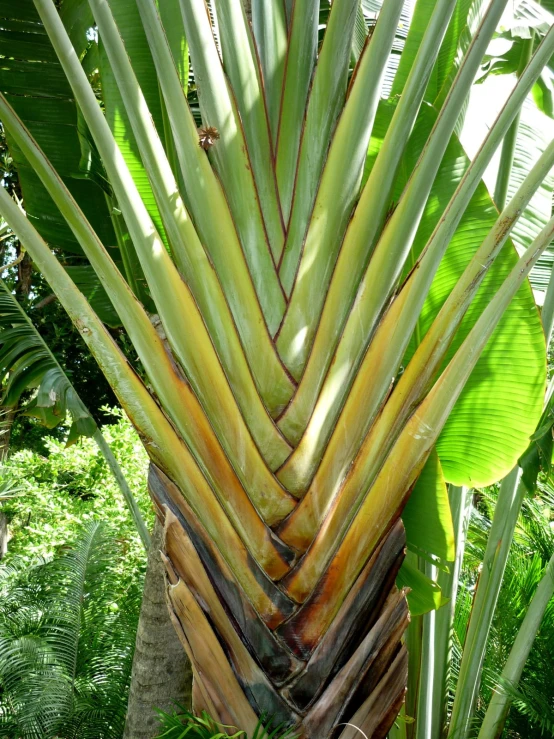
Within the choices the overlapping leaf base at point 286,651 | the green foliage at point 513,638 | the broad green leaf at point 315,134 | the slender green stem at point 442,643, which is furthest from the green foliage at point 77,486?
the broad green leaf at point 315,134

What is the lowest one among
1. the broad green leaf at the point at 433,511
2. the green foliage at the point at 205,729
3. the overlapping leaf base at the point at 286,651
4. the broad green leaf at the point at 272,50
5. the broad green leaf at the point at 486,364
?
the green foliage at the point at 205,729

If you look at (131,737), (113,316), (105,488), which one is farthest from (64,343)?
(131,737)

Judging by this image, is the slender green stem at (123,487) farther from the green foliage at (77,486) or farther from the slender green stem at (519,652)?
the green foliage at (77,486)

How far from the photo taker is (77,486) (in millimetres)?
5324

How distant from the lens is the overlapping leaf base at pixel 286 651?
0.96m

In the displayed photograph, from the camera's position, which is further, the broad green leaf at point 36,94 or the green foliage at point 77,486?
the green foliage at point 77,486

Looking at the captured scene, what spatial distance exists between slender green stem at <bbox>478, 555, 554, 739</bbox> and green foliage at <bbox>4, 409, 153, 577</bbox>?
2.63 metres

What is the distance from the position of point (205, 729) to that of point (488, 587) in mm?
1323

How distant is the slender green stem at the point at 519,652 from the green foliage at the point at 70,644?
1.61 meters

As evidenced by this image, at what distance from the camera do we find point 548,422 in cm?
153

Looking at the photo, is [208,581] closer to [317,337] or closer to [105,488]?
[317,337]

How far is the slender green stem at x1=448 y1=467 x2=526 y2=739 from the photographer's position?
A: 1.94m

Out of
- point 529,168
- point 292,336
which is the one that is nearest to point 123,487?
point 292,336

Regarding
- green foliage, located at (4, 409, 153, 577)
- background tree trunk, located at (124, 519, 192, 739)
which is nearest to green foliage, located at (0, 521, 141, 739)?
green foliage, located at (4, 409, 153, 577)
